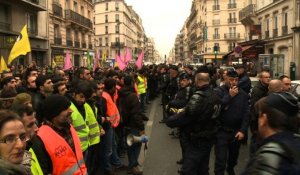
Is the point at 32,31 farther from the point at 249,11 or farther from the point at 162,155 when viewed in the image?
the point at 249,11

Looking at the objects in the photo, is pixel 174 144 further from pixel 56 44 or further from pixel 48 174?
pixel 56 44

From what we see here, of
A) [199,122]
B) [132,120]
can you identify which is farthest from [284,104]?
[132,120]

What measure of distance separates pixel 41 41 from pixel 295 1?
64.0 feet

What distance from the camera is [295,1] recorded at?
27.8 m

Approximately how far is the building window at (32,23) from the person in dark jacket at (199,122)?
23.1 m

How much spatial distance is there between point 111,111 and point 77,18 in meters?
31.5

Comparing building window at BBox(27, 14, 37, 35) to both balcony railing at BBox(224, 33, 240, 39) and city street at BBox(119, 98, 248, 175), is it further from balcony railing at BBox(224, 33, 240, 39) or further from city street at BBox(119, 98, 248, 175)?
balcony railing at BBox(224, 33, 240, 39)

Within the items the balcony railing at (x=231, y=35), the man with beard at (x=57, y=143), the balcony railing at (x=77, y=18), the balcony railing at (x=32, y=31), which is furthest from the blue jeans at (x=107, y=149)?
the balcony railing at (x=231, y=35)

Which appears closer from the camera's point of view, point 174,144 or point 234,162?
point 234,162

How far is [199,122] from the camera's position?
4.84 m

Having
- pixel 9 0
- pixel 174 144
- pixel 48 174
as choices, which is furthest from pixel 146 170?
pixel 9 0

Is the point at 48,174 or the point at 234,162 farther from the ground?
the point at 48,174

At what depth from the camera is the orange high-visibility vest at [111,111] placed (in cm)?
661

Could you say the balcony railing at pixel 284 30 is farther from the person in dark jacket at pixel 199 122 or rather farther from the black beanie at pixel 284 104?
the black beanie at pixel 284 104
